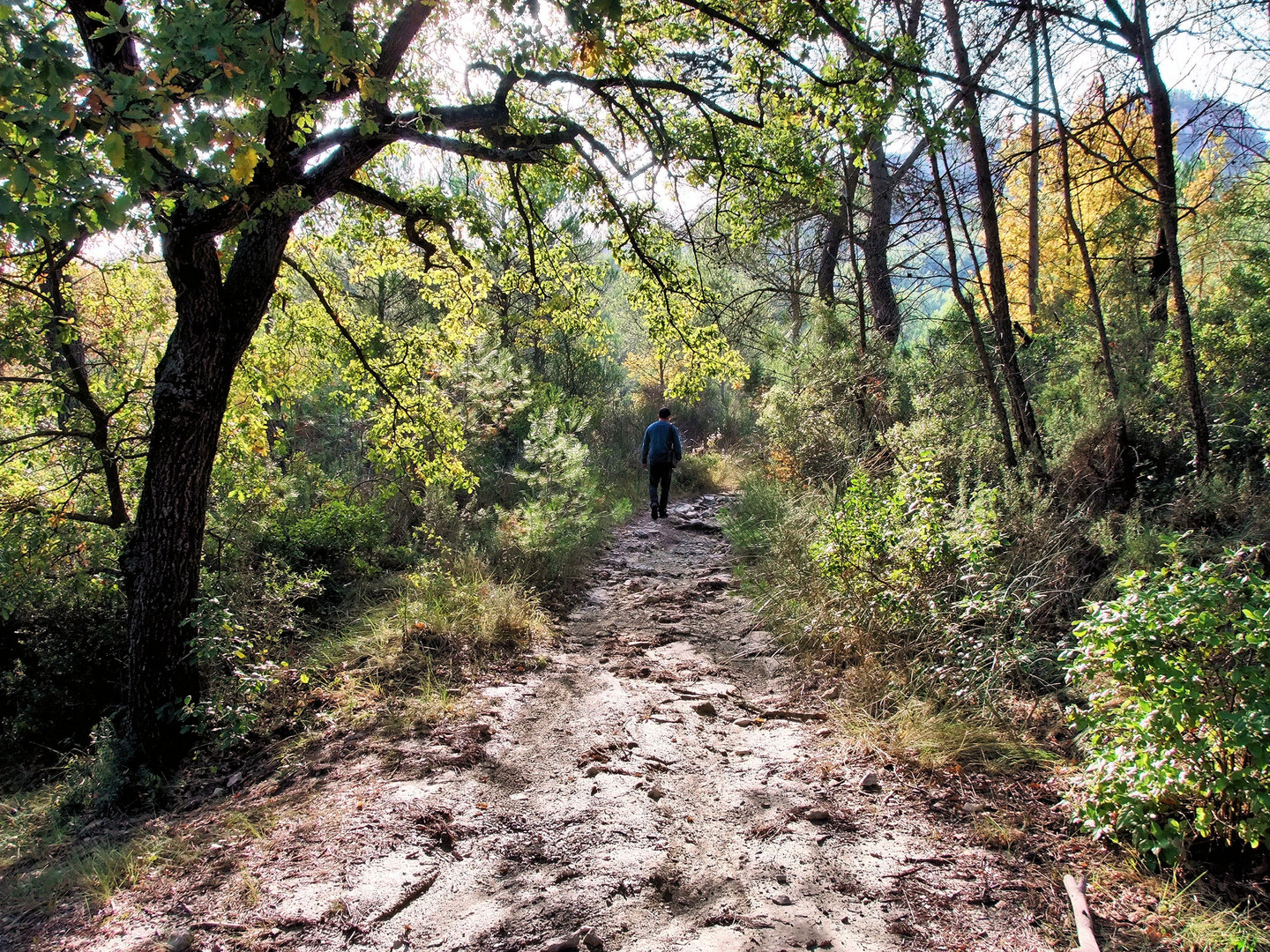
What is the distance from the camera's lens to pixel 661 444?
10555 millimetres

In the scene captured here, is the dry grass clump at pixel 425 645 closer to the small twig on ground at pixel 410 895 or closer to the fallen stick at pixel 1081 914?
the small twig on ground at pixel 410 895

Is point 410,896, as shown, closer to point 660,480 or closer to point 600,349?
point 600,349

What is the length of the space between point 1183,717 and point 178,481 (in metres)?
5.46

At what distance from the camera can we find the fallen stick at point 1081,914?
218 cm

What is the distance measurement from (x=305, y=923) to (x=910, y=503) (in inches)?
160

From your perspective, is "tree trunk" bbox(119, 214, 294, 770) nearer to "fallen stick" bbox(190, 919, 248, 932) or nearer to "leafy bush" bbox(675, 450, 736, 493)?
"fallen stick" bbox(190, 919, 248, 932)

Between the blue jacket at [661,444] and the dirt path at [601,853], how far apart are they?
21.0 ft

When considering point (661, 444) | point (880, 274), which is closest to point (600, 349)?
point (661, 444)

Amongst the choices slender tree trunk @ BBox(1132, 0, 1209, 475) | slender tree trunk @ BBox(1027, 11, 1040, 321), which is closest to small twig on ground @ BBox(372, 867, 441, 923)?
slender tree trunk @ BBox(1132, 0, 1209, 475)

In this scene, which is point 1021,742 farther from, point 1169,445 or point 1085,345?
point 1085,345

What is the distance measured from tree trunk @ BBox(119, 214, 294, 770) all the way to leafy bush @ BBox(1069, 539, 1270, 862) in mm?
5100

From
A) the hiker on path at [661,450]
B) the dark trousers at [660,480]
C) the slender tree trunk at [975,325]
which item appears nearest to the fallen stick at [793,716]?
the slender tree trunk at [975,325]

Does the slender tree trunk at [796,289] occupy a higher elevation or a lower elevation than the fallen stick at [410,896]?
higher

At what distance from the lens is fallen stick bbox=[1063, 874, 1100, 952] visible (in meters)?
2.18
